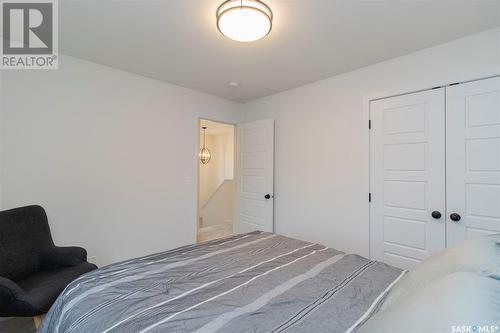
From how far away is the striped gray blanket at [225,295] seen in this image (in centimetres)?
95

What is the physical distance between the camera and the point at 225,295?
3.80 ft

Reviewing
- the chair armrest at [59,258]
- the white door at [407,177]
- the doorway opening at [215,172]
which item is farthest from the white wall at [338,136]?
the doorway opening at [215,172]

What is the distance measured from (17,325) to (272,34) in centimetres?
325

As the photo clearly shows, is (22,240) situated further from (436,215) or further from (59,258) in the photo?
(436,215)

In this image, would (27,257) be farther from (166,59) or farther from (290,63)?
(290,63)

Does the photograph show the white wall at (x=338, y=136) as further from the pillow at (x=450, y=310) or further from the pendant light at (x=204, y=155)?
the pendant light at (x=204, y=155)

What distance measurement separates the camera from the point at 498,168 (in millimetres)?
1913

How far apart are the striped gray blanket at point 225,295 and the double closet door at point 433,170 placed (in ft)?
3.58

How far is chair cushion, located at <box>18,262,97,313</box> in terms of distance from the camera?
5.25ft

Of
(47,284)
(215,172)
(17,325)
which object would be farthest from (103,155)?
(215,172)

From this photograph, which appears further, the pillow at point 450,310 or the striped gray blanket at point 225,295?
the striped gray blanket at point 225,295

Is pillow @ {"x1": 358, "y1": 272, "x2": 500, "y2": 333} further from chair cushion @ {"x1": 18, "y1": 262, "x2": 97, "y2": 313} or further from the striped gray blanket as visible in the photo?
chair cushion @ {"x1": 18, "y1": 262, "x2": 97, "y2": 313}

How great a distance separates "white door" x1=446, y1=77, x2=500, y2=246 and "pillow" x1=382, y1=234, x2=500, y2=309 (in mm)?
1256

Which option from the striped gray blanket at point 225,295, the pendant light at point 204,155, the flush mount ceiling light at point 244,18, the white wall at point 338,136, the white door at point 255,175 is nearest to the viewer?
the striped gray blanket at point 225,295
